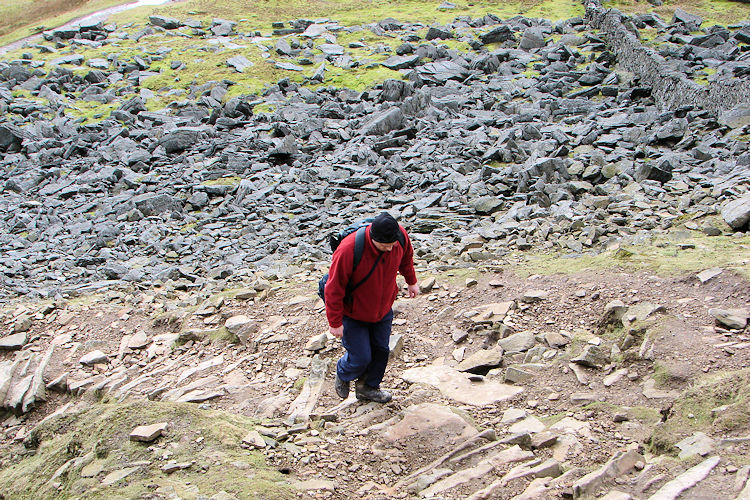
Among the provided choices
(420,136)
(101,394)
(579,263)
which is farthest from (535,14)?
(101,394)

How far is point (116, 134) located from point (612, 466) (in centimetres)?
2364

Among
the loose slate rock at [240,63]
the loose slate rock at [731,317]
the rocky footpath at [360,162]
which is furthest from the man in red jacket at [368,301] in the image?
the loose slate rock at [240,63]

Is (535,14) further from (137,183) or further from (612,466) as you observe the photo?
(612,466)

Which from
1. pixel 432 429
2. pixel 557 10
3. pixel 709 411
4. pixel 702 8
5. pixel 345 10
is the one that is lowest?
pixel 432 429

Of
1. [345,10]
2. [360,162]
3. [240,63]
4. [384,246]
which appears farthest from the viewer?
[345,10]

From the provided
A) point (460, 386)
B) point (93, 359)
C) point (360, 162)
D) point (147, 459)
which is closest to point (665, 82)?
point (360, 162)

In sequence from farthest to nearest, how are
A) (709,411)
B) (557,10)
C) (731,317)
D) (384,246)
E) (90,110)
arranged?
(557,10)
(90,110)
(731,317)
(384,246)
(709,411)

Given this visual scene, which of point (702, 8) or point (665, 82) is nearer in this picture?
point (665, 82)

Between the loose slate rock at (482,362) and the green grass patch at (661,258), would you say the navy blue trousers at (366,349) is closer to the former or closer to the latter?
the loose slate rock at (482,362)

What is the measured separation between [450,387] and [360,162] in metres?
13.2

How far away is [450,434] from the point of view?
624 centimetres

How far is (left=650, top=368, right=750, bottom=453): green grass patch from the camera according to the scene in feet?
17.9

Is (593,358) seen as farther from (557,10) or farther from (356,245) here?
(557,10)

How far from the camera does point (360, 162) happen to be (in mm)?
19750
